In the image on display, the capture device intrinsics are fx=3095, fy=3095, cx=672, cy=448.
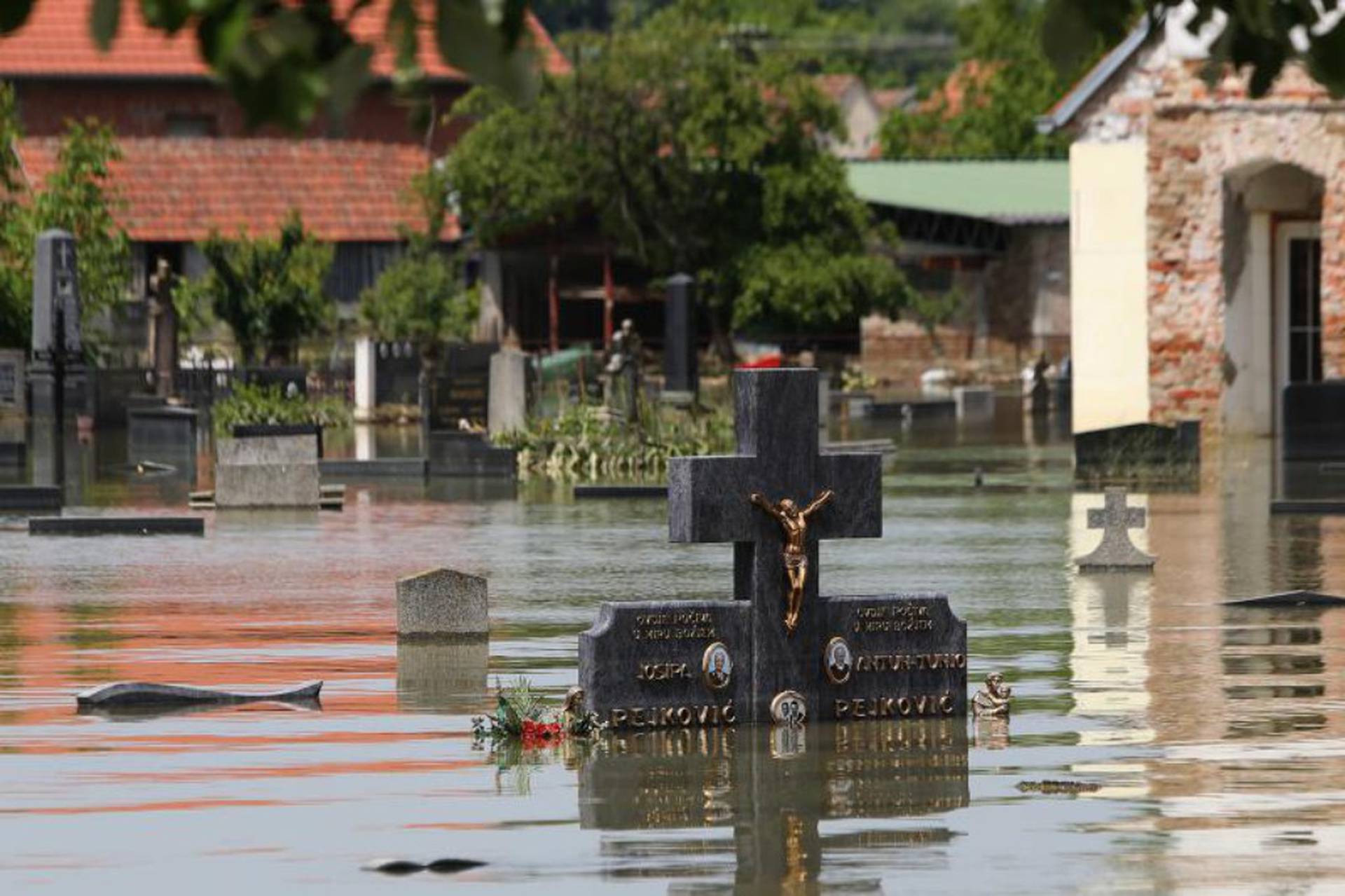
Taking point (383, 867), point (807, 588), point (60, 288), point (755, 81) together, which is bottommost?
point (383, 867)

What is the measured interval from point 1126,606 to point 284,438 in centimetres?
1229

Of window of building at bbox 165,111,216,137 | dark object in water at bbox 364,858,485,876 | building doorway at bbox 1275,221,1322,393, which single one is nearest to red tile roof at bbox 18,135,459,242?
window of building at bbox 165,111,216,137

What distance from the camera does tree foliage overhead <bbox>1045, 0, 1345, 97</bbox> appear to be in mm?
7129

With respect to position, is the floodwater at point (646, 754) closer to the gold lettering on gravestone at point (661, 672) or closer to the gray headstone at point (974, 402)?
the gold lettering on gravestone at point (661, 672)

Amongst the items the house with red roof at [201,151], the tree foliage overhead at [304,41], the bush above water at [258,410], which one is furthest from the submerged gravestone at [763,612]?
the house with red roof at [201,151]

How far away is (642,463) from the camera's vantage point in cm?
3366

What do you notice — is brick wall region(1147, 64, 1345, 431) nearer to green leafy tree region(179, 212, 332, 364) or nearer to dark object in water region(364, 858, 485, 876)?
Result: green leafy tree region(179, 212, 332, 364)

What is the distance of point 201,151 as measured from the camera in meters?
64.9

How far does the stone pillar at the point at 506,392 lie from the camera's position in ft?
120

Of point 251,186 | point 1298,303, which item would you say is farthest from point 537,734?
point 251,186

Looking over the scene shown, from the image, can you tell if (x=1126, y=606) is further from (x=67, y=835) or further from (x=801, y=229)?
(x=801, y=229)

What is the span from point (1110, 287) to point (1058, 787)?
2480 centimetres

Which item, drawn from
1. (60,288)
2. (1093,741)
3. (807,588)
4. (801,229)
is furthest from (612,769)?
(801,229)

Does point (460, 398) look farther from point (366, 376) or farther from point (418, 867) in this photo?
point (418, 867)
